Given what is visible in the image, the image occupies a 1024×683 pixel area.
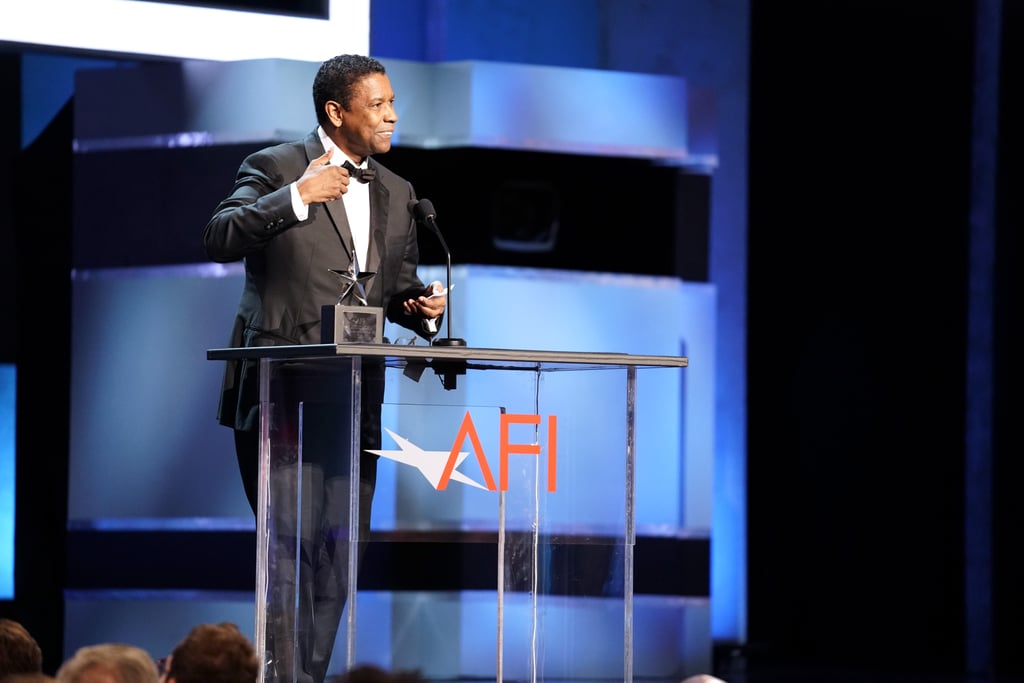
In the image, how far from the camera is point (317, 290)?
3.36 meters

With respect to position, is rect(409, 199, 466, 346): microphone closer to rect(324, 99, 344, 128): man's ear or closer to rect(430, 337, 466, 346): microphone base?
rect(430, 337, 466, 346): microphone base

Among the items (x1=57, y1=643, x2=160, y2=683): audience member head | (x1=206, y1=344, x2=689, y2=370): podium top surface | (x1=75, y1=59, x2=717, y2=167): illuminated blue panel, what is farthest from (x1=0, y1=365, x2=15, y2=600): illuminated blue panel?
(x1=57, y1=643, x2=160, y2=683): audience member head

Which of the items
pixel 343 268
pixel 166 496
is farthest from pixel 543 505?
pixel 166 496

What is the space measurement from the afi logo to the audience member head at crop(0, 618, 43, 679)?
0.81 meters

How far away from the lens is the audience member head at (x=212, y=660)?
6.57 feet

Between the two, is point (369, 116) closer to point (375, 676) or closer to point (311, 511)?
point (311, 511)

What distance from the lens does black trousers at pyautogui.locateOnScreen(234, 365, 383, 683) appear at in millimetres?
3002

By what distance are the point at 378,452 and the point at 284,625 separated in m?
0.39

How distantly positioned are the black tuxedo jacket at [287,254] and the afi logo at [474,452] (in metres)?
0.38

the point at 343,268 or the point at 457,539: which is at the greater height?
the point at 343,268

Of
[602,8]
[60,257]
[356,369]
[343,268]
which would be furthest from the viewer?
[602,8]

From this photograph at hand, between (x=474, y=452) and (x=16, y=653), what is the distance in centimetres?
101

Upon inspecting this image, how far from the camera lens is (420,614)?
3.05m
